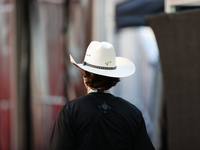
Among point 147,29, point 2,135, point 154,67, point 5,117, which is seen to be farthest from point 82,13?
point 2,135

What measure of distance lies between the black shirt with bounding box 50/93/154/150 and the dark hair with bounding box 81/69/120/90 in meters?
0.06

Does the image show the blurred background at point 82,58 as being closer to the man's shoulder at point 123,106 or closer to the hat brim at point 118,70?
the hat brim at point 118,70

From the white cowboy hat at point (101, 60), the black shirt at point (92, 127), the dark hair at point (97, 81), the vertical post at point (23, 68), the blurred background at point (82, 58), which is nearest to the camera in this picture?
the black shirt at point (92, 127)

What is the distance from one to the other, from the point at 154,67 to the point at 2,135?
3.36 m

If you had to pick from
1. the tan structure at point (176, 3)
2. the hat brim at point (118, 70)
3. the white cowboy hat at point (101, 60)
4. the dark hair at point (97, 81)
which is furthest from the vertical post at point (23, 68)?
the dark hair at point (97, 81)

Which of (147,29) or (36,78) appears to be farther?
(36,78)

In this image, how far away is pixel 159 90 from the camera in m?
3.38

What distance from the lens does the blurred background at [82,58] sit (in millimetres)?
2467

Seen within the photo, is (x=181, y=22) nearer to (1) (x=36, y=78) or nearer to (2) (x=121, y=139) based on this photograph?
(2) (x=121, y=139)

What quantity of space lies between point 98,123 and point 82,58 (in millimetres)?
2858

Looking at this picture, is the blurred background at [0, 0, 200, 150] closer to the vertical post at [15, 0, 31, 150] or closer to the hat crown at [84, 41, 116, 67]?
the vertical post at [15, 0, 31, 150]

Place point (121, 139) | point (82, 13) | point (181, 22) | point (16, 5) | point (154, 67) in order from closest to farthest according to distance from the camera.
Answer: point (121, 139)
point (181, 22)
point (154, 67)
point (82, 13)
point (16, 5)

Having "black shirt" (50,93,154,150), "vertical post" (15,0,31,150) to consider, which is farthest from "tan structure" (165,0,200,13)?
"vertical post" (15,0,31,150)

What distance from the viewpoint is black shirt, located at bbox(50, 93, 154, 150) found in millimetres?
1616
